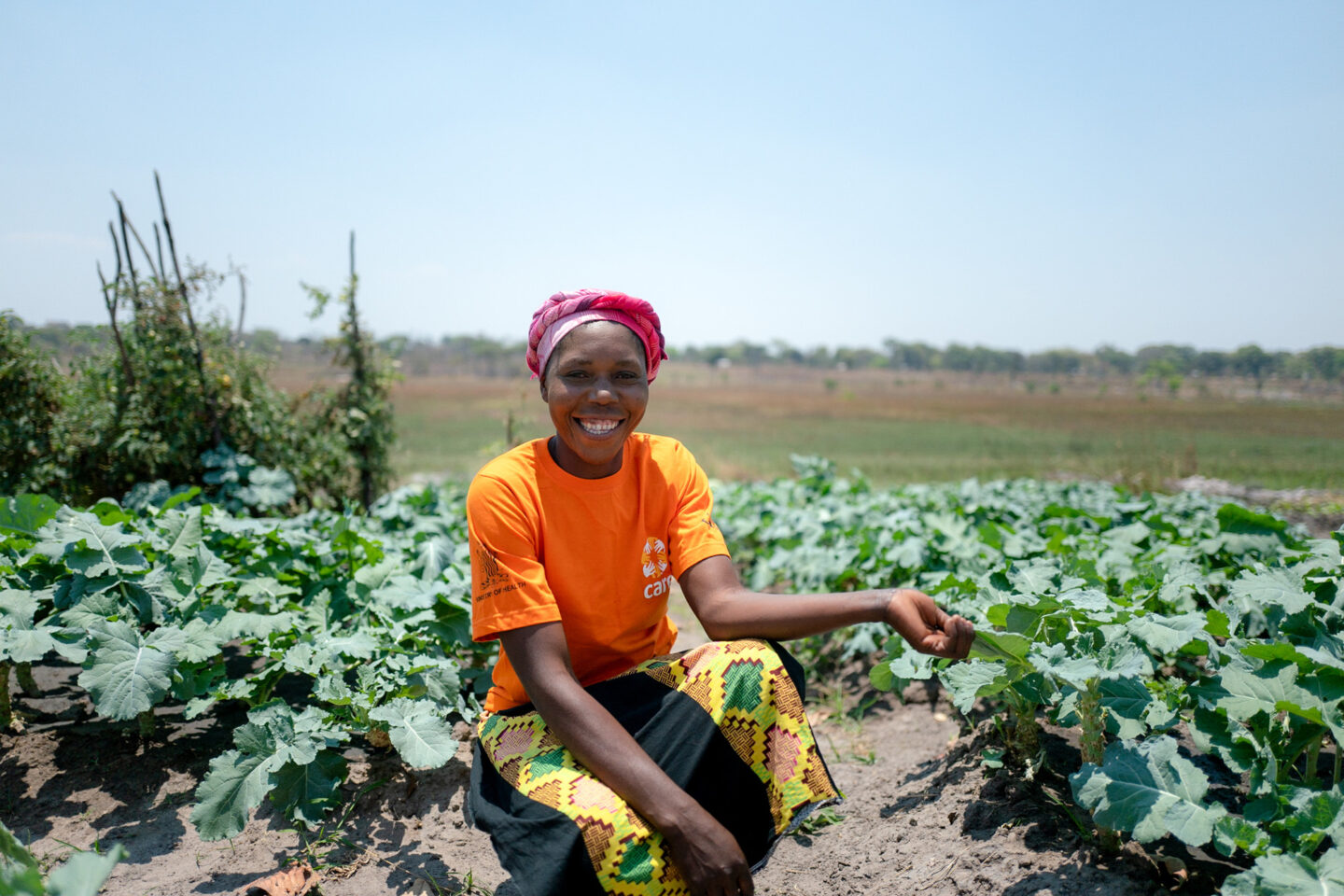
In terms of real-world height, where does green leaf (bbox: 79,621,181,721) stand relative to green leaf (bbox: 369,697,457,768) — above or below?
above

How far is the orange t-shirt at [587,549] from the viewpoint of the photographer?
196cm

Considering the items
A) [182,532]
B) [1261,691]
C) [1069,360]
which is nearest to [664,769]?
[1261,691]

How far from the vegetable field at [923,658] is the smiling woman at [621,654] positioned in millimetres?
500

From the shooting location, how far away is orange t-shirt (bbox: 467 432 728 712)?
1963mm

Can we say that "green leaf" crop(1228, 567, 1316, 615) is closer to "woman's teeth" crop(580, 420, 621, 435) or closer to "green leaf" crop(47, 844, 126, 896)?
"woman's teeth" crop(580, 420, 621, 435)

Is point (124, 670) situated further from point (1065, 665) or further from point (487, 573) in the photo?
point (1065, 665)

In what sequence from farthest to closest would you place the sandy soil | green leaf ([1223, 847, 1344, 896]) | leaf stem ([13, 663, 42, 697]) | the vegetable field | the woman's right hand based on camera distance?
leaf stem ([13, 663, 42, 697]) < the sandy soil < the vegetable field < the woman's right hand < green leaf ([1223, 847, 1344, 896])

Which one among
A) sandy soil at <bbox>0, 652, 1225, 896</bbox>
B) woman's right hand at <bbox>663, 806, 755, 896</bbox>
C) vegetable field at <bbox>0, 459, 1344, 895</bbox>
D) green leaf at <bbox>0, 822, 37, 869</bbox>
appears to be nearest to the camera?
green leaf at <bbox>0, 822, 37, 869</bbox>

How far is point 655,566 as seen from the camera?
2215 millimetres

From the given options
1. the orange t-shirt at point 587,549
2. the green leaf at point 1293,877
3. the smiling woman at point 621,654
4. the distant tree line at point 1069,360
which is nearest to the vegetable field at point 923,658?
the green leaf at point 1293,877

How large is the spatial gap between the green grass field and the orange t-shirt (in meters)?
4.71

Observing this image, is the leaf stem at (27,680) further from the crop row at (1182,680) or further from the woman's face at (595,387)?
the crop row at (1182,680)

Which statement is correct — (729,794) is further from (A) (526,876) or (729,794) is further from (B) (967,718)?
(B) (967,718)

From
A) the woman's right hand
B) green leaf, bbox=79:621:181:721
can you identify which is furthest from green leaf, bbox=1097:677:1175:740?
green leaf, bbox=79:621:181:721
